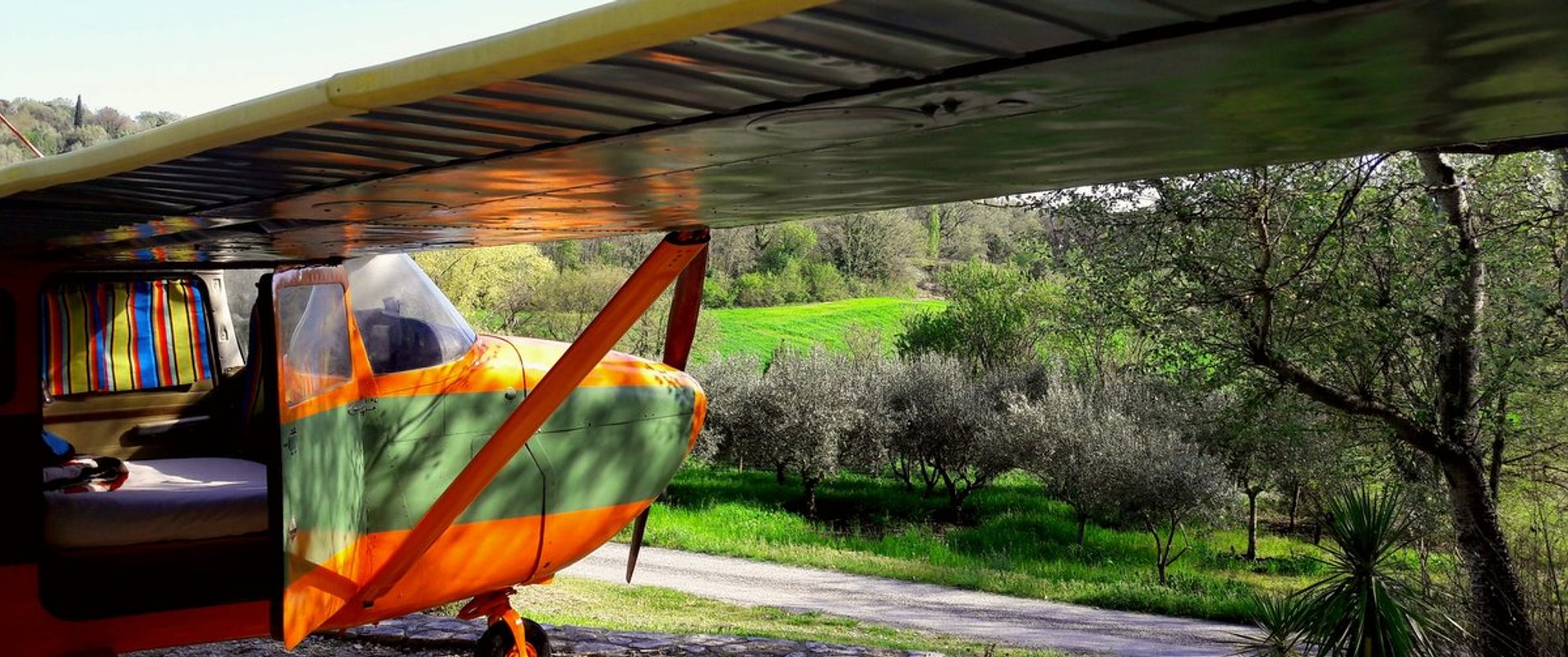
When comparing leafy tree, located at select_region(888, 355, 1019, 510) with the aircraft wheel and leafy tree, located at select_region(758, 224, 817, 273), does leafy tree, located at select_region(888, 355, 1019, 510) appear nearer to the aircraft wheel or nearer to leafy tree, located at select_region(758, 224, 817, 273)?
the aircraft wheel

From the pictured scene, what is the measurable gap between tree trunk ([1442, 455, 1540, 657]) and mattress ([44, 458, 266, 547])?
24.7ft

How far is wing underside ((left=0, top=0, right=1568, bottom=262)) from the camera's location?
1.24m

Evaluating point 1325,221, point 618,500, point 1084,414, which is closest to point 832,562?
point 1084,414

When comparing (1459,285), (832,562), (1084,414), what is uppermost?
(1459,285)

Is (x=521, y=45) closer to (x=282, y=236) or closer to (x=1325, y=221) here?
(x=282, y=236)

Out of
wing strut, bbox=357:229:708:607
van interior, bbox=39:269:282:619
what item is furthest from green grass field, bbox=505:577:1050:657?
wing strut, bbox=357:229:708:607

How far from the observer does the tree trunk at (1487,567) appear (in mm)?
7648

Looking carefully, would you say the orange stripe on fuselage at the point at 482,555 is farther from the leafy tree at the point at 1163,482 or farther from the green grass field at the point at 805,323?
the green grass field at the point at 805,323

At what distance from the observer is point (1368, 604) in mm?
6711

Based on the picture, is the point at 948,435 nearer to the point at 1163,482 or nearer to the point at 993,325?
the point at 1163,482

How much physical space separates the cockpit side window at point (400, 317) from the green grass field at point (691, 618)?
566 cm

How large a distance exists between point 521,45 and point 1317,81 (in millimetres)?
1023

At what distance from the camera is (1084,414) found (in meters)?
23.0

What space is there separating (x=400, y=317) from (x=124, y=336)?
1617 mm
